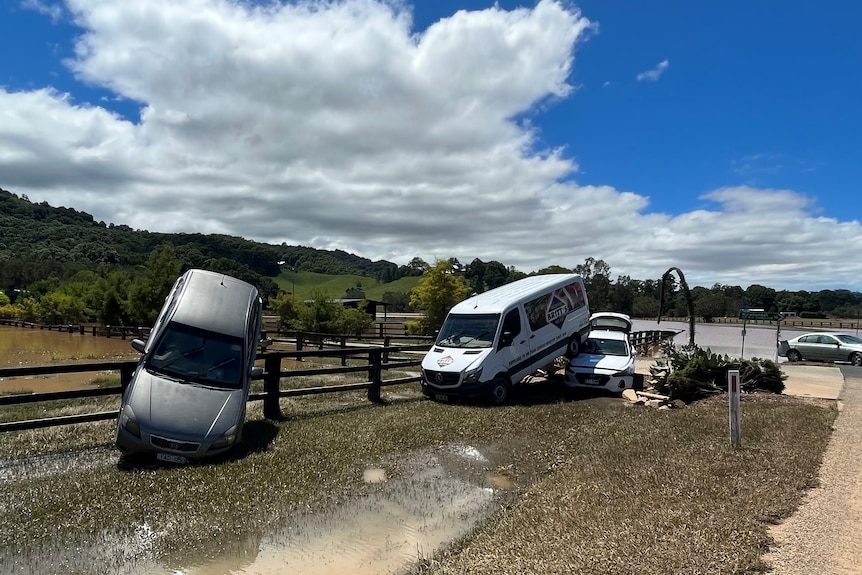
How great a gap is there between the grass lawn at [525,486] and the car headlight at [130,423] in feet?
1.48

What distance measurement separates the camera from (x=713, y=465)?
6742mm

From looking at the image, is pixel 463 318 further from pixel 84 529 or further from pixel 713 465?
pixel 84 529

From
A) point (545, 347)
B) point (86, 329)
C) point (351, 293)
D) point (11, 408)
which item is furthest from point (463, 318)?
point (351, 293)

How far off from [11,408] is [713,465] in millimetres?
13052

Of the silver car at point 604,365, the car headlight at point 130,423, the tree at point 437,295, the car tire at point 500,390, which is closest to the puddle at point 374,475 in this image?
the car headlight at point 130,423

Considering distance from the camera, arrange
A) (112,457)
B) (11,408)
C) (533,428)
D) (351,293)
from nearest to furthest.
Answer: (112,457) → (533,428) → (11,408) → (351,293)

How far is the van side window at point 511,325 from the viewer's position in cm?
1272

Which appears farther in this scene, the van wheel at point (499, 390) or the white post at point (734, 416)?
the van wheel at point (499, 390)

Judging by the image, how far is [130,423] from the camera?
6930mm

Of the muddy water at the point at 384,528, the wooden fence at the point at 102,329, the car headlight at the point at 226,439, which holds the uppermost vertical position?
the car headlight at the point at 226,439

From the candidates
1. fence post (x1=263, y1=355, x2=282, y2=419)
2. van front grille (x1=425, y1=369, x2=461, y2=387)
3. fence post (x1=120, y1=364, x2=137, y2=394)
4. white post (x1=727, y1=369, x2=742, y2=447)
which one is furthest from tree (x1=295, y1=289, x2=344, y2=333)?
white post (x1=727, y1=369, x2=742, y2=447)

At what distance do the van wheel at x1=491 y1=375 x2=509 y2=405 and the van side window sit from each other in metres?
0.81

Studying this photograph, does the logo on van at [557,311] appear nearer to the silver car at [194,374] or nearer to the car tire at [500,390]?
the car tire at [500,390]

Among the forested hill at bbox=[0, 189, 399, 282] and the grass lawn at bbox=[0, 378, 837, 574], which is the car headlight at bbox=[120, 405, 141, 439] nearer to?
the grass lawn at bbox=[0, 378, 837, 574]
